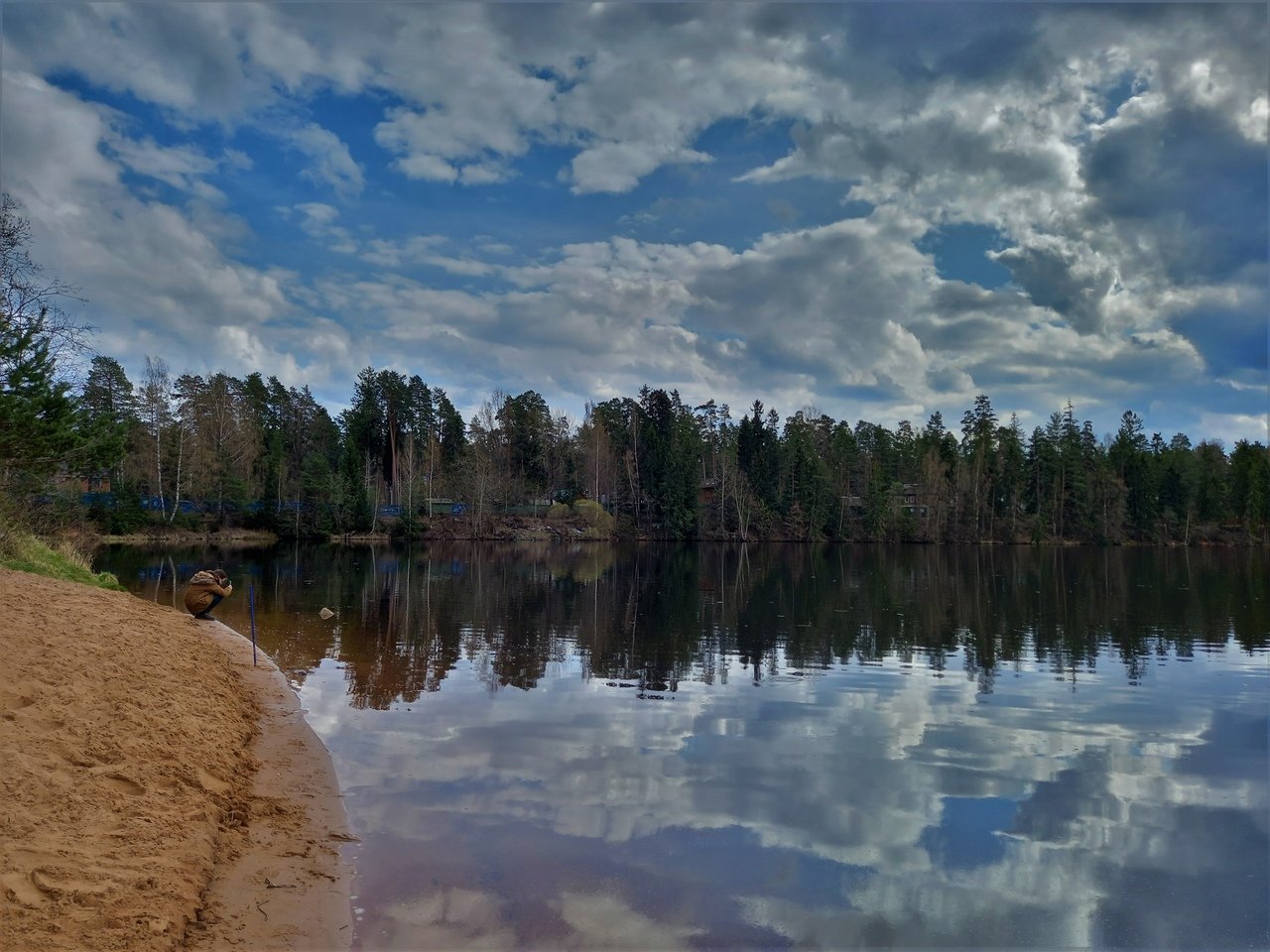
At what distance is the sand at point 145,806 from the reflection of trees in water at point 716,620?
4.82 meters

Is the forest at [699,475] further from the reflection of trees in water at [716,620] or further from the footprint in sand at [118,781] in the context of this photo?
the footprint in sand at [118,781]

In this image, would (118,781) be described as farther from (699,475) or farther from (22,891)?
(699,475)

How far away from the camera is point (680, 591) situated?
37188mm

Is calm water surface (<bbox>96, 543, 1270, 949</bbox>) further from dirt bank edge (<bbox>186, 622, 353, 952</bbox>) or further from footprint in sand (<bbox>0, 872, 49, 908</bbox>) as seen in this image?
footprint in sand (<bbox>0, 872, 49, 908</bbox>)

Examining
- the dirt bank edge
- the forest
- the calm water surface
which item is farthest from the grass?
the forest

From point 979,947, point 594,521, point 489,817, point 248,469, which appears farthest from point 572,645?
point 594,521

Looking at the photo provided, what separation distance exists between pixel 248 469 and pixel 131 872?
80.7 m

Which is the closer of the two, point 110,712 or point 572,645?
point 110,712

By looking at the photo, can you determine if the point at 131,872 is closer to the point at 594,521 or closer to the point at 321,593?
the point at 321,593

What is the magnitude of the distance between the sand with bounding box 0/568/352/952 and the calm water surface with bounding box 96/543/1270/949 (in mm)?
679

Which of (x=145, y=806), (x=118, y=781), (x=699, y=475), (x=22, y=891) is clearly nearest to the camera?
(x=22, y=891)

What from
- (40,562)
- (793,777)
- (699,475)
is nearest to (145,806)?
(793,777)

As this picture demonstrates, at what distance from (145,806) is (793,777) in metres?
7.93

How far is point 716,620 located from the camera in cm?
2702
